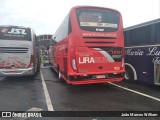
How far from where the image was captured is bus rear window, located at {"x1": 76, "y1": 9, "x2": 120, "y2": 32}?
8.55 metres

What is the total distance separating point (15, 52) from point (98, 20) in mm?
5494

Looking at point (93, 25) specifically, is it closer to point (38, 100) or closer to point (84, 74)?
point (84, 74)

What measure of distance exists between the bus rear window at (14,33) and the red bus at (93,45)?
178 inches

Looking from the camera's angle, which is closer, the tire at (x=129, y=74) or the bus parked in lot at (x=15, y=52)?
the tire at (x=129, y=74)

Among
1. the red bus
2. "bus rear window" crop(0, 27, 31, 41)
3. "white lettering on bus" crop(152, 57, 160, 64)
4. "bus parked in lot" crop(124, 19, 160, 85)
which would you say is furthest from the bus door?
"bus rear window" crop(0, 27, 31, 41)

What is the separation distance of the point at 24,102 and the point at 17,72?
16.1 ft

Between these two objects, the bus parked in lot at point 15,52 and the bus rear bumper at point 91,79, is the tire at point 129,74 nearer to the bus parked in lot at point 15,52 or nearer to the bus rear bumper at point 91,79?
the bus rear bumper at point 91,79

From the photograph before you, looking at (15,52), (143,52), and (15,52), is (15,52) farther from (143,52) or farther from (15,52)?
(143,52)

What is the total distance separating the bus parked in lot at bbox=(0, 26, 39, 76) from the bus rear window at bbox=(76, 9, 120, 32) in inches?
189

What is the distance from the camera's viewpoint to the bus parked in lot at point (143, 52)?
8.73 meters

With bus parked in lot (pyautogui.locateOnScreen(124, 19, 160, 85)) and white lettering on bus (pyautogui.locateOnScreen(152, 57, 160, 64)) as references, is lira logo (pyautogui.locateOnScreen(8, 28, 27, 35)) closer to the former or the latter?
bus parked in lot (pyautogui.locateOnScreen(124, 19, 160, 85))

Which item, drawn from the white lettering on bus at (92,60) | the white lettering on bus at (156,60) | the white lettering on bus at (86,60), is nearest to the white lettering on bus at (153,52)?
the white lettering on bus at (156,60)

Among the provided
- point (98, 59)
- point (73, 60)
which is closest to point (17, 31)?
point (73, 60)

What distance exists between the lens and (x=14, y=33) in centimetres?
1221
